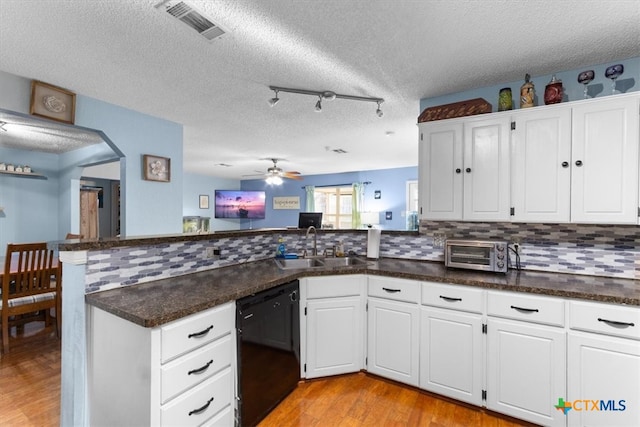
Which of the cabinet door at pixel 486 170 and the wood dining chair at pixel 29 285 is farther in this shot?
the wood dining chair at pixel 29 285

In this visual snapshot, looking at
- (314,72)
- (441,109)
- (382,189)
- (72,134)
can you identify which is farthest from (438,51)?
(382,189)

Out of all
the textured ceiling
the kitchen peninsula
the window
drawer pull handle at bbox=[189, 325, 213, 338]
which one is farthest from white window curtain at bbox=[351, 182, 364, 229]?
drawer pull handle at bbox=[189, 325, 213, 338]

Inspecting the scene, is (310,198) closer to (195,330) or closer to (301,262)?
Answer: (301,262)

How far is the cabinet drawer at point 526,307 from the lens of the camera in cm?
174

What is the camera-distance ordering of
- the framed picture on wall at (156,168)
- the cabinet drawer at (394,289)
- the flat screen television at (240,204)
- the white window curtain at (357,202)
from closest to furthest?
the cabinet drawer at (394,289), the framed picture on wall at (156,168), the white window curtain at (357,202), the flat screen television at (240,204)

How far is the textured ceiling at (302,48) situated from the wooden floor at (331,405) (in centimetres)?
243

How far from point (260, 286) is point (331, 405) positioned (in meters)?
1.02

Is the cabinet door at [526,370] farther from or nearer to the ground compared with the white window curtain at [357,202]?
nearer to the ground

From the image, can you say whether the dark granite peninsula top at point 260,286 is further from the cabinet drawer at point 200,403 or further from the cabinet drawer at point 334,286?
the cabinet drawer at point 200,403

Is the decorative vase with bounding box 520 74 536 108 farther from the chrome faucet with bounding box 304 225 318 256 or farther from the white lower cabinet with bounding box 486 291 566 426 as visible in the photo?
the chrome faucet with bounding box 304 225 318 256

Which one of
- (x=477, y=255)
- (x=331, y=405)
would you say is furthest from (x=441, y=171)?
(x=331, y=405)

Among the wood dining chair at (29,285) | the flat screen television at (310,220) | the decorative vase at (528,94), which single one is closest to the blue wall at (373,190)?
the flat screen television at (310,220)

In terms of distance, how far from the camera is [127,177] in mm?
2986

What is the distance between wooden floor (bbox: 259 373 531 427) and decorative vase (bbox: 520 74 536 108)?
7.29 feet
